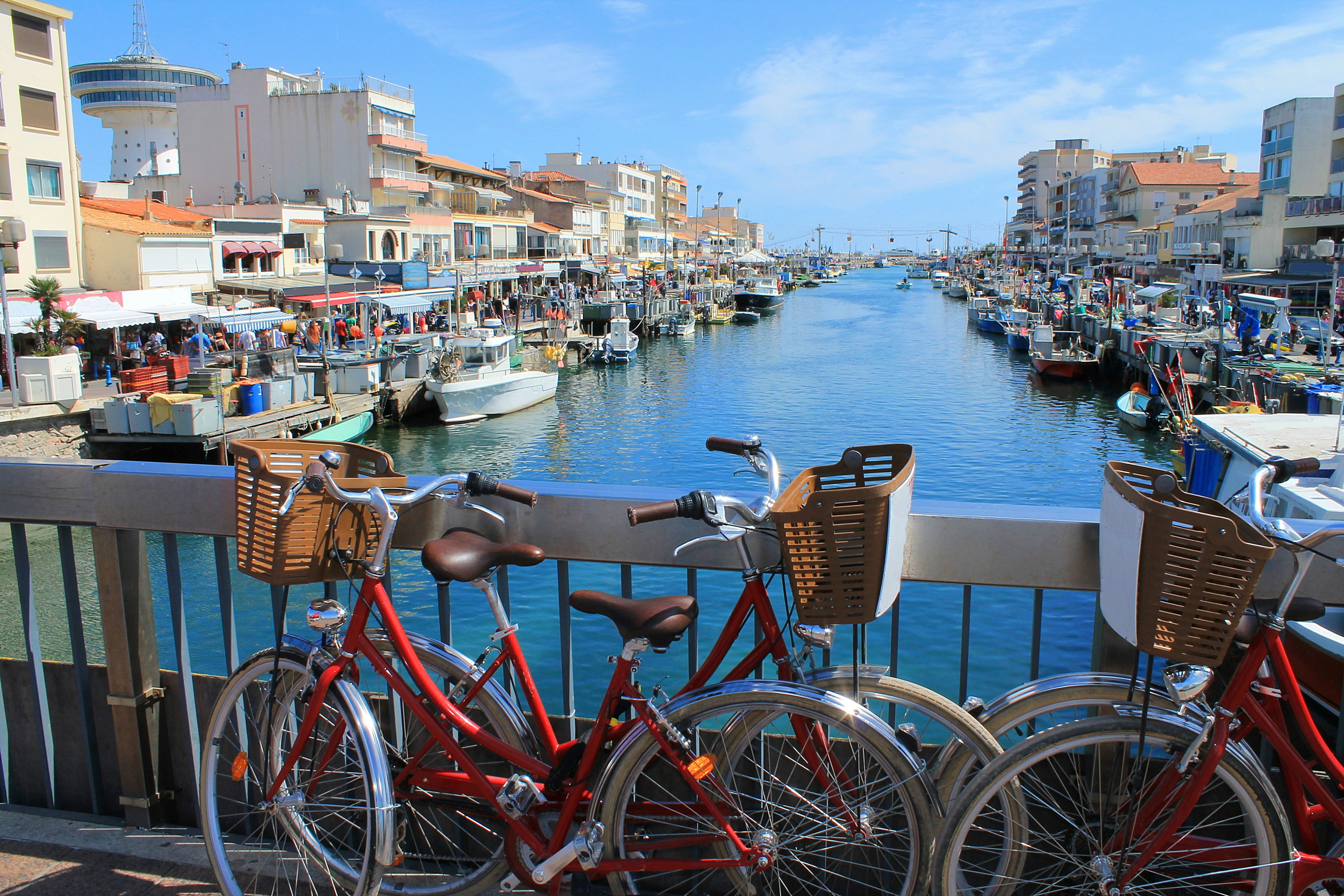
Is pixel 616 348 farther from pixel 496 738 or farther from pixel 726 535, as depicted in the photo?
pixel 726 535

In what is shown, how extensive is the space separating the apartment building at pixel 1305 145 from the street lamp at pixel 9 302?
5600 cm

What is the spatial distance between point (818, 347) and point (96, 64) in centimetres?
6005

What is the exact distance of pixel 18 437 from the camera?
66.6 ft

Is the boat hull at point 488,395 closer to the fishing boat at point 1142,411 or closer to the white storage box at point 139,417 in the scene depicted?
the white storage box at point 139,417

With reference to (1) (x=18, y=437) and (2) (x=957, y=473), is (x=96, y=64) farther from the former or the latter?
(2) (x=957, y=473)

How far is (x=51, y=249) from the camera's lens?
3058 cm

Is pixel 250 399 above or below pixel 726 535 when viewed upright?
below

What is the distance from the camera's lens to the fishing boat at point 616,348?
48.4m

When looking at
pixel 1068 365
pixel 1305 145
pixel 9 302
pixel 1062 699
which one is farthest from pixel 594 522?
pixel 1305 145

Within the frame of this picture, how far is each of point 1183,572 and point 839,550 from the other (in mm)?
637

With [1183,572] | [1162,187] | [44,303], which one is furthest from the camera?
[1162,187]

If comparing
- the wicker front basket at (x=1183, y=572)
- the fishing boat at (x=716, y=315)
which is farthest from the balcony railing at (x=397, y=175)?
the wicker front basket at (x=1183, y=572)

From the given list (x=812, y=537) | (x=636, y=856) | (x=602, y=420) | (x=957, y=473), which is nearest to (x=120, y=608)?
(x=636, y=856)

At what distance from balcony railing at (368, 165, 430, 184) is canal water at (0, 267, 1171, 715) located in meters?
15.5
